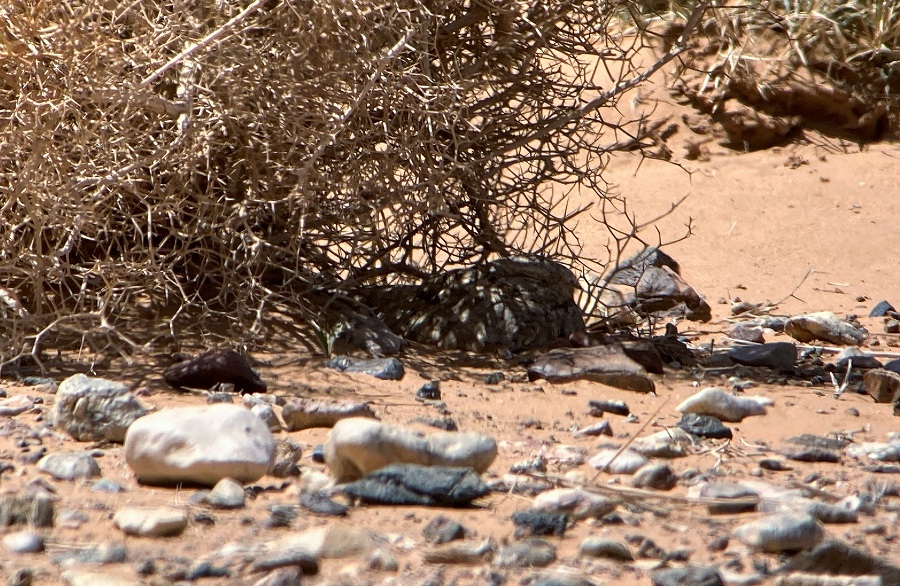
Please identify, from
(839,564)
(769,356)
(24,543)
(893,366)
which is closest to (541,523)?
(839,564)

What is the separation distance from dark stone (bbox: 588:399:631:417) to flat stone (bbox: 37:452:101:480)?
1.27 meters

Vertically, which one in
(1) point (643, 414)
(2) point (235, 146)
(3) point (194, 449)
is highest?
(2) point (235, 146)

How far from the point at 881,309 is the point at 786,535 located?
3074 mm

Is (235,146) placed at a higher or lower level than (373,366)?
higher

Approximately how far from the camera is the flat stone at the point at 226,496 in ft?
6.77

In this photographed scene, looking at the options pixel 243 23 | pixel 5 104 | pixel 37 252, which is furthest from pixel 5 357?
pixel 243 23

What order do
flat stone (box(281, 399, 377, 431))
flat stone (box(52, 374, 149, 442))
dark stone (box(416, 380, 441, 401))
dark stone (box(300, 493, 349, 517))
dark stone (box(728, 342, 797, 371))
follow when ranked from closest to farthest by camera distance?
dark stone (box(300, 493, 349, 517)) < flat stone (box(52, 374, 149, 442)) < flat stone (box(281, 399, 377, 431)) < dark stone (box(416, 380, 441, 401)) < dark stone (box(728, 342, 797, 371))

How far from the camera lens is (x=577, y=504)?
208 cm

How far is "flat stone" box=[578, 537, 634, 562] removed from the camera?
1.89 m

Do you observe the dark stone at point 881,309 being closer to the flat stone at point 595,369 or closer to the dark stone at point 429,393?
the flat stone at point 595,369

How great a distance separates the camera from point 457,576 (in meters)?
1.80

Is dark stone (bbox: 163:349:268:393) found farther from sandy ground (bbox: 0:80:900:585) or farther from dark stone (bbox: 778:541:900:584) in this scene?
dark stone (bbox: 778:541:900:584)

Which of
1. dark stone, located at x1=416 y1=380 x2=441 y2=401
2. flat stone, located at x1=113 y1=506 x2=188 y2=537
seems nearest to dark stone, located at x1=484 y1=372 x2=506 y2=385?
dark stone, located at x1=416 y1=380 x2=441 y2=401

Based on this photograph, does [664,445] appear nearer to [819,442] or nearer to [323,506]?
[819,442]
